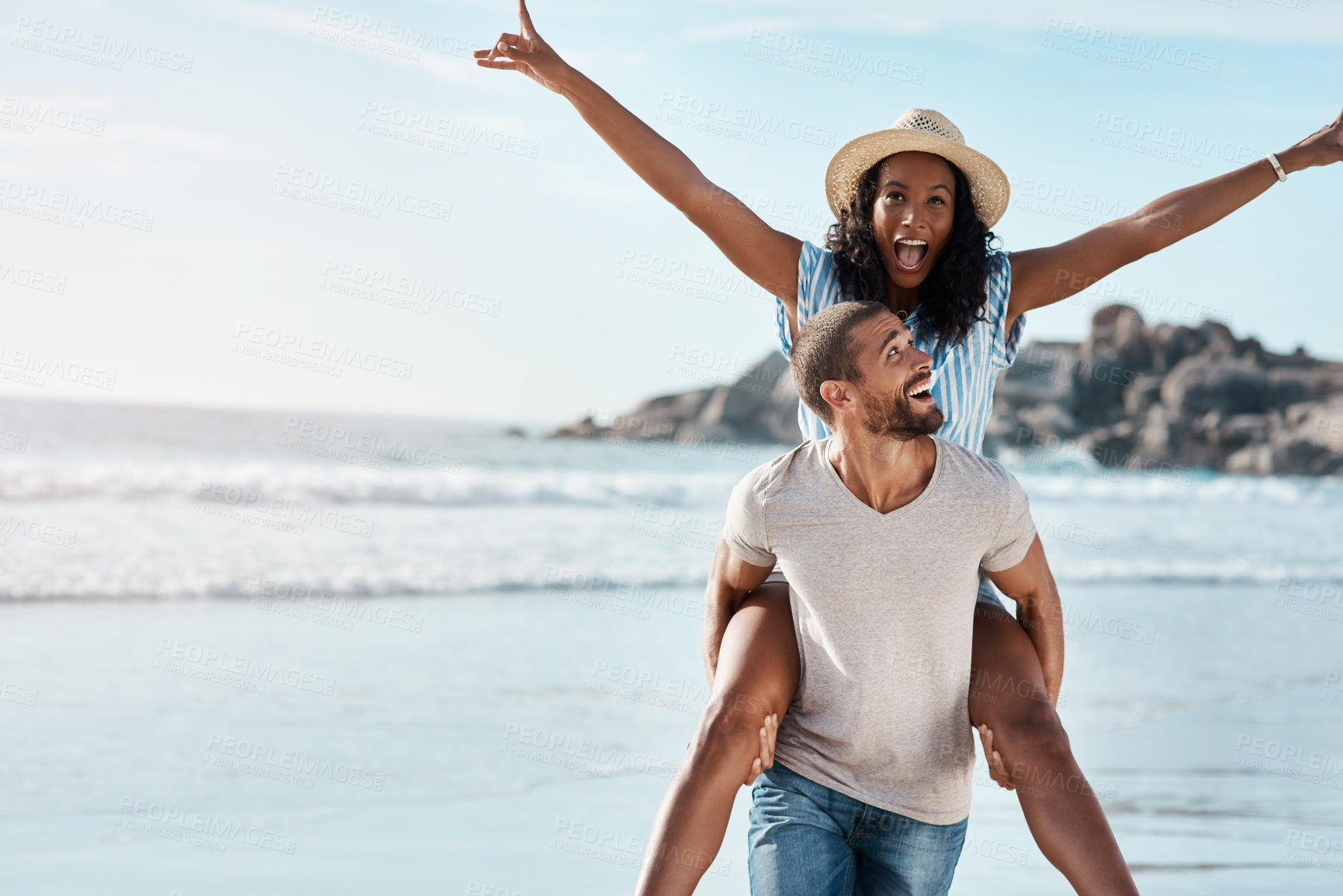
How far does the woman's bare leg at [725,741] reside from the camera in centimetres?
233

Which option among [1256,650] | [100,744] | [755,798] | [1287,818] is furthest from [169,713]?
[1256,650]

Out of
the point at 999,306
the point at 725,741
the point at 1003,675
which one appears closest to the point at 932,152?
the point at 999,306

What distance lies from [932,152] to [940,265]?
0.29 metres

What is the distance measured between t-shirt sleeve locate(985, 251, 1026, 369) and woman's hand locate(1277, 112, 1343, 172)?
77 centimetres

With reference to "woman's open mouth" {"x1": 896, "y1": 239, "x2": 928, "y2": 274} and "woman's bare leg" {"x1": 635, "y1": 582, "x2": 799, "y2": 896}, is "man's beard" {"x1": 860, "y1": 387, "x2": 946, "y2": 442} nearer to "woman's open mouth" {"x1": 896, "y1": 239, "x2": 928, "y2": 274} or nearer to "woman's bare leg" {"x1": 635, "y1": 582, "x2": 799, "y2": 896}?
"woman's bare leg" {"x1": 635, "y1": 582, "x2": 799, "y2": 896}

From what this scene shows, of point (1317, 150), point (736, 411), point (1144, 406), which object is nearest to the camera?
point (1317, 150)

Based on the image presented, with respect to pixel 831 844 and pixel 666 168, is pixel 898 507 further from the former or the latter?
pixel 666 168

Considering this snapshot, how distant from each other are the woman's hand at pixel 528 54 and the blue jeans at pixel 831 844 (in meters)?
1.76

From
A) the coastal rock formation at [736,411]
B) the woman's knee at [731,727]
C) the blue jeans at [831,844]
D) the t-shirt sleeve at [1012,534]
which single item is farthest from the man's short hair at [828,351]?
the coastal rock formation at [736,411]

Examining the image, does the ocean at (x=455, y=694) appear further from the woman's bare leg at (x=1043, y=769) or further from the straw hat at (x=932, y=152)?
the straw hat at (x=932, y=152)

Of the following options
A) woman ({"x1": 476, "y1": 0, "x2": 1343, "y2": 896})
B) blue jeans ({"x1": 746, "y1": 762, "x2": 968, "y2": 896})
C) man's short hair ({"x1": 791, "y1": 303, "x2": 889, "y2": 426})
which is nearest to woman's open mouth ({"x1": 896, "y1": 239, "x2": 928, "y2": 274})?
woman ({"x1": 476, "y1": 0, "x2": 1343, "y2": 896})

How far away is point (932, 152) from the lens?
116 inches

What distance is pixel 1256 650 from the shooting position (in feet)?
25.5

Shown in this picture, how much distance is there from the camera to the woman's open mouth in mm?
2891
